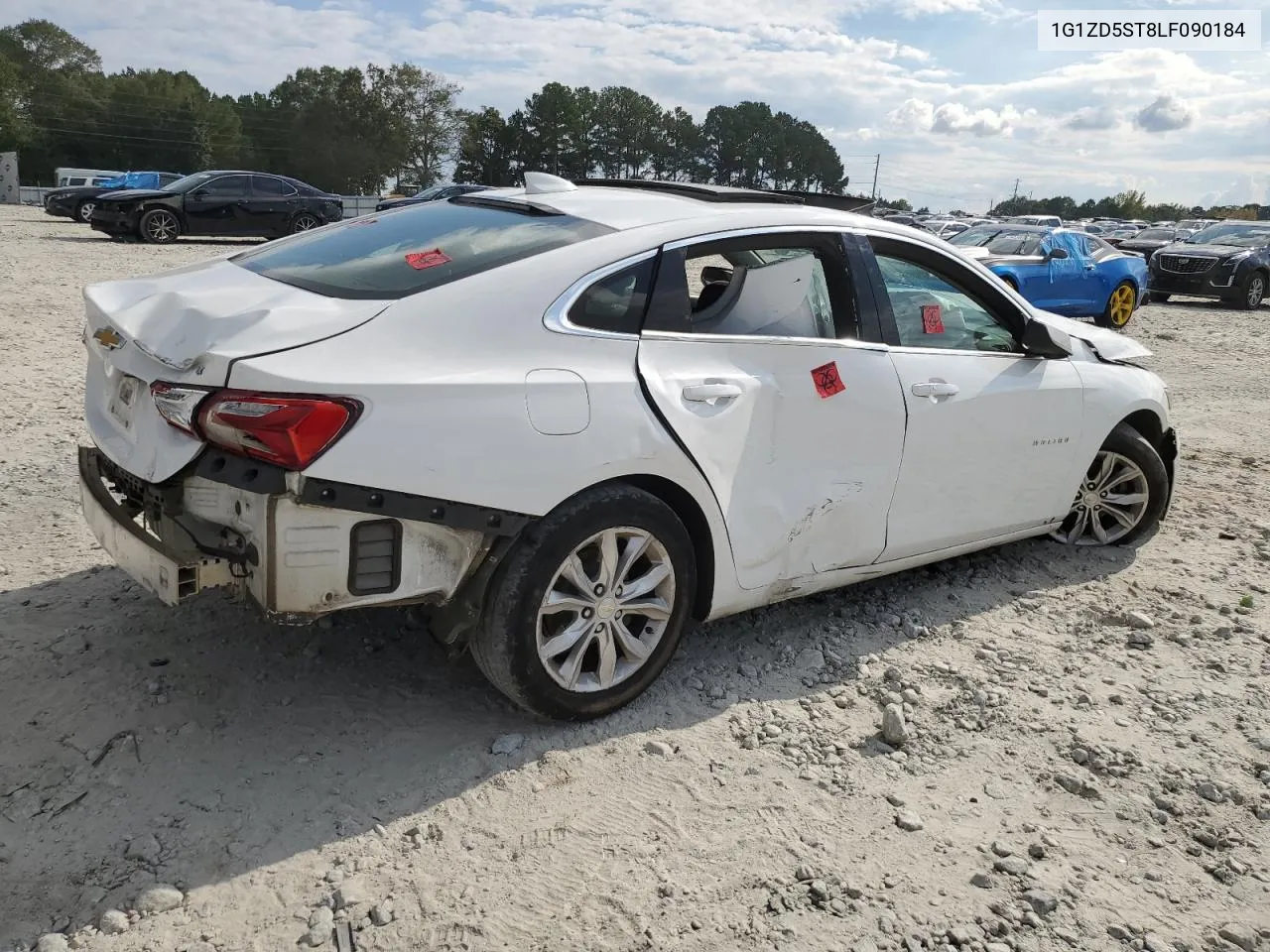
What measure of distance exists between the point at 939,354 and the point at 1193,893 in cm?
206

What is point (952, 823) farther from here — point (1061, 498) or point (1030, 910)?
point (1061, 498)

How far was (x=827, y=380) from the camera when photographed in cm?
358

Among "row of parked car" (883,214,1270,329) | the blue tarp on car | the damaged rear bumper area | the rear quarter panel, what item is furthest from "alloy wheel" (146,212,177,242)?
the rear quarter panel

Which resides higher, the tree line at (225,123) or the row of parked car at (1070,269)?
the tree line at (225,123)

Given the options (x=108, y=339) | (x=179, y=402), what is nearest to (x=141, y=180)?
(x=108, y=339)

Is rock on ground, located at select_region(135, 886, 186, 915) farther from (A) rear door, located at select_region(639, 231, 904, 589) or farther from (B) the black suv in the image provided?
(B) the black suv

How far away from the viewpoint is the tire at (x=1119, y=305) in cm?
1433

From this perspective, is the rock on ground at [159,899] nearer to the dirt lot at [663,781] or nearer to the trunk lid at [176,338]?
the dirt lot at [663,781]

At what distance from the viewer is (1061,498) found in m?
4.64

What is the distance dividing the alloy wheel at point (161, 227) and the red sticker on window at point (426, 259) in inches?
716

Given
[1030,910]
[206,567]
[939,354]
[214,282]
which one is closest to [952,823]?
[1030,910]

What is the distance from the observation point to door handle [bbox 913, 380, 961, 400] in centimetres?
385

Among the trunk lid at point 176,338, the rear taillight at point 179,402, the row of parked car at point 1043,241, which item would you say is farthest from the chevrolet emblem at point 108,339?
the row of parked car at point 1043,241

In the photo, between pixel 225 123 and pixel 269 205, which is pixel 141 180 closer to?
pixel 269 205
